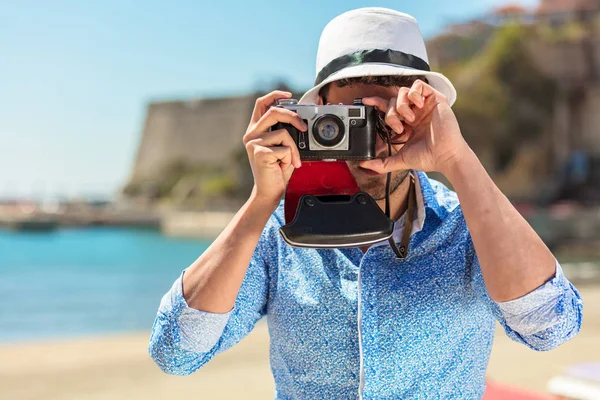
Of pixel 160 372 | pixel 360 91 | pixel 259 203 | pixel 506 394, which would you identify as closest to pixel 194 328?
pixel 259 203

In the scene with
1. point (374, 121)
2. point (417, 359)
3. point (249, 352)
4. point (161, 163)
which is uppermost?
point (374, 121)

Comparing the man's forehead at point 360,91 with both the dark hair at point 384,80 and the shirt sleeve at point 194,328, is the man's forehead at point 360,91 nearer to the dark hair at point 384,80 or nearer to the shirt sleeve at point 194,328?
the dark hair at point 384,80

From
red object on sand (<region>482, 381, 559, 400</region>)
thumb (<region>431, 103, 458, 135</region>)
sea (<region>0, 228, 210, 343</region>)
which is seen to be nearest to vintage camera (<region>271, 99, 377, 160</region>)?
thumb (<region>431, 103, 458, 135</region>)

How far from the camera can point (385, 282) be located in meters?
1.06

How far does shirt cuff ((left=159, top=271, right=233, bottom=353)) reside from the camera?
1.04m

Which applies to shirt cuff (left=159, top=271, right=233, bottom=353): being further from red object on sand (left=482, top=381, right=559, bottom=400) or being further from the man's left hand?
red object on sand (left=482, top=381, right=559, bottom=400)

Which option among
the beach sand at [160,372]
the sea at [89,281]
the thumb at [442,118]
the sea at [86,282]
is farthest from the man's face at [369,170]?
the sea at [86,282]

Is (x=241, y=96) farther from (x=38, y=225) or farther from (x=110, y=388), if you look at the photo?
(x=110, y=388)

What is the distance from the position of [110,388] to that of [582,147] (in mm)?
28181

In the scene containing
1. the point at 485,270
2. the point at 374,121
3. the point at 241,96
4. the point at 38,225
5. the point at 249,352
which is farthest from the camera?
the point at 38,225

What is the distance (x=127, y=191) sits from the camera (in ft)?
152

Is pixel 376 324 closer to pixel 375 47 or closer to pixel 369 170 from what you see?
pixel 369 170

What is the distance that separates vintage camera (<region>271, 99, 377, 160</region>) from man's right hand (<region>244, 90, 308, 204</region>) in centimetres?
1

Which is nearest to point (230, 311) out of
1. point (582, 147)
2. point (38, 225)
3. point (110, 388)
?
point (110, 388)
